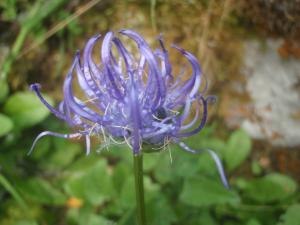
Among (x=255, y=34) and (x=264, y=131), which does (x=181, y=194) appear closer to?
(x=264, y=131)

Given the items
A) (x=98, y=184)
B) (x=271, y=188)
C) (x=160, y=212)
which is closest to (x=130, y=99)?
(x=160, y=212)

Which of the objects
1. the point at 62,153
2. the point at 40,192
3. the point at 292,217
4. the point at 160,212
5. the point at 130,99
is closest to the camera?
the point at 130,99

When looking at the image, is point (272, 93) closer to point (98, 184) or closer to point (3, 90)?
point (98, 184)

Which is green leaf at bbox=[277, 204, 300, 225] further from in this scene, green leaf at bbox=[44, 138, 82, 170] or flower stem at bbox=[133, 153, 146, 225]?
green leaf at bbox=[44, 138, 82, 170]

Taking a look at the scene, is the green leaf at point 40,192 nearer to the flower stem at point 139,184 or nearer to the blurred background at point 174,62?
the blurred background at point 174,62

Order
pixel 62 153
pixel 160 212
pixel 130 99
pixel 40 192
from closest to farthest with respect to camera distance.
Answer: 1. pixel 130 99
2. pixel 160 212
3. pixel 40 192
4. pixel 62 153
